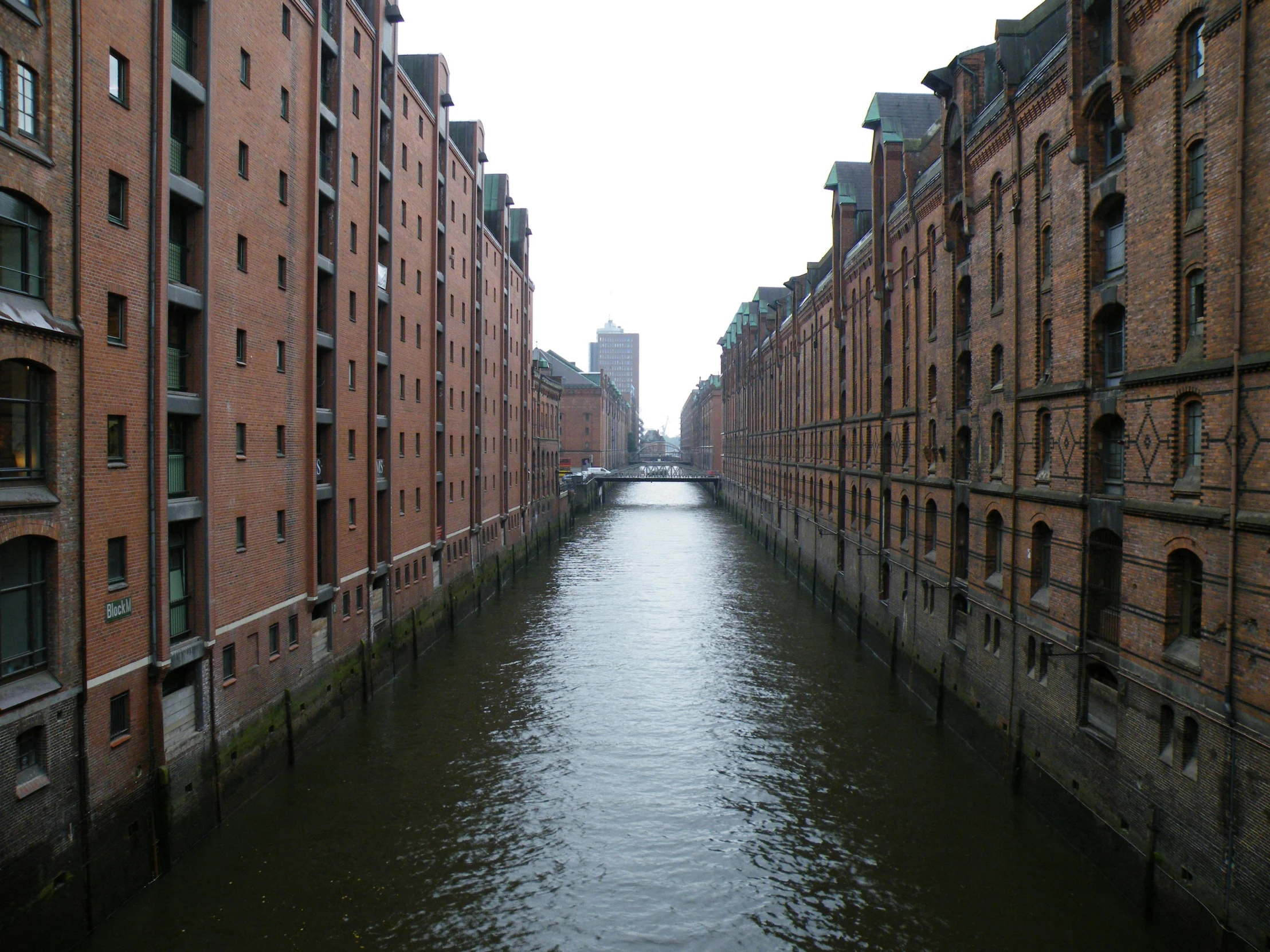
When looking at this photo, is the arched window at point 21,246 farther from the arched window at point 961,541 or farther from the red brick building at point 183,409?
the arched window at point 961,541

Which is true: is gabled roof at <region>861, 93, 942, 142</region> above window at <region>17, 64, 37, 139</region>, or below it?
above

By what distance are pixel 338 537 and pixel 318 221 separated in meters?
8.24

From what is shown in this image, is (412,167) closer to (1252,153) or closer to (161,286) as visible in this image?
(161,286)

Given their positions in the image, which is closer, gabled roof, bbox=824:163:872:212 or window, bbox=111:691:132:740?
window, bbox=111:691:132:740

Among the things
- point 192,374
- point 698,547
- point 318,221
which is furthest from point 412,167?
point 698,547

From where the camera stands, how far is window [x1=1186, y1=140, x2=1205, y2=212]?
488 inches

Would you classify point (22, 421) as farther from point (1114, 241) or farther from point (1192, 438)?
point (1114, 241)

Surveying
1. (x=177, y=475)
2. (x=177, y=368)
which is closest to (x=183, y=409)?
(x=177, y=368)

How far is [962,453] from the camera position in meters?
23.3

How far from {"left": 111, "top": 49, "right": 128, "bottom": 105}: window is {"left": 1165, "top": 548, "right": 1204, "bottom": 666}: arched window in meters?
17.8

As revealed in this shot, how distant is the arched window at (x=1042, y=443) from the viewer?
698 inches

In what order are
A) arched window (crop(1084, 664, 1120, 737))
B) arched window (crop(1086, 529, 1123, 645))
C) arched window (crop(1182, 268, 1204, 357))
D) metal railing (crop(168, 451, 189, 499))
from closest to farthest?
arched window (crop(1182, 268, 1204, 357)) < arched window (crop(1084, 664, 1120, 737)) < metal railing (crop(168, 451, 189, 499)) < arched window (crop(1086, 529, 1123, 645))

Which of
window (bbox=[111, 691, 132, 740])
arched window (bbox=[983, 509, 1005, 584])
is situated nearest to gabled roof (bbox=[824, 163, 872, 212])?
arched window (bbox=[983, 509, 1005, 584])

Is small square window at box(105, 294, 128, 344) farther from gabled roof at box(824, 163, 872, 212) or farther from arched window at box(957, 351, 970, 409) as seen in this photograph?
gabled roof at box(824, 163, 872, 212)
